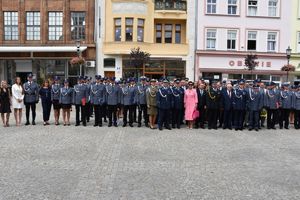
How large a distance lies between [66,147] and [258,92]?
8.33 m

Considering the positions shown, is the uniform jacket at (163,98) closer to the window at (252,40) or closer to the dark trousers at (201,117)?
the dark trousers at (201,117)

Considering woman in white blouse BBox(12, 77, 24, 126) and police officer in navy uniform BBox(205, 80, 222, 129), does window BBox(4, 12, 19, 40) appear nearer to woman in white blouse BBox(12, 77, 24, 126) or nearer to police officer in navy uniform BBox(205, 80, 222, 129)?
woman in white blouse BBox(12, 77, 24, 126)

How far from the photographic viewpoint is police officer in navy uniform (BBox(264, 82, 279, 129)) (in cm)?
1616

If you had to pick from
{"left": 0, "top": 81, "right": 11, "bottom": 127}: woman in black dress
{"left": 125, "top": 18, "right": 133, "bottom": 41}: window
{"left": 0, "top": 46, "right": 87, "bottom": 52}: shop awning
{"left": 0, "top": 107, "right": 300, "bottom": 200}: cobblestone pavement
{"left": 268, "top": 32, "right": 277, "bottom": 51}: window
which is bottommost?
{"left": 0, "top": 107, "right": 300, "bottom": 200}: cobblestone pavement

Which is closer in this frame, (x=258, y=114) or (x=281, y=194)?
(x=281, y=194)

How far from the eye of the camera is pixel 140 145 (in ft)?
38.6

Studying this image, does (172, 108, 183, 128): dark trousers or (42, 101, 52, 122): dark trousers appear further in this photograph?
(42, 101, 52, 122): dark trousers

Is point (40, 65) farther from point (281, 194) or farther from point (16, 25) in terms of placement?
point (281, 194)

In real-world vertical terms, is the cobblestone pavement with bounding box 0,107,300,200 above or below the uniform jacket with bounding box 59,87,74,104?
below

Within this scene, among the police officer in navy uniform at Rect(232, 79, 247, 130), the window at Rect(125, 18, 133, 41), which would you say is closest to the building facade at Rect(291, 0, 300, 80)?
the window at Rect(125, 18, 133, 41)

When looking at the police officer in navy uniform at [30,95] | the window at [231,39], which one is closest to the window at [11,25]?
the window at [231,39]

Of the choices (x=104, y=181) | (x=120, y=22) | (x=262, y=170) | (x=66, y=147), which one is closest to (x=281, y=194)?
(x=262, y=170)

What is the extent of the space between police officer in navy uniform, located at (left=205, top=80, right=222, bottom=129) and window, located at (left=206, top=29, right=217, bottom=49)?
66.1ft

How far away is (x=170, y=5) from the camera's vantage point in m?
34.9
